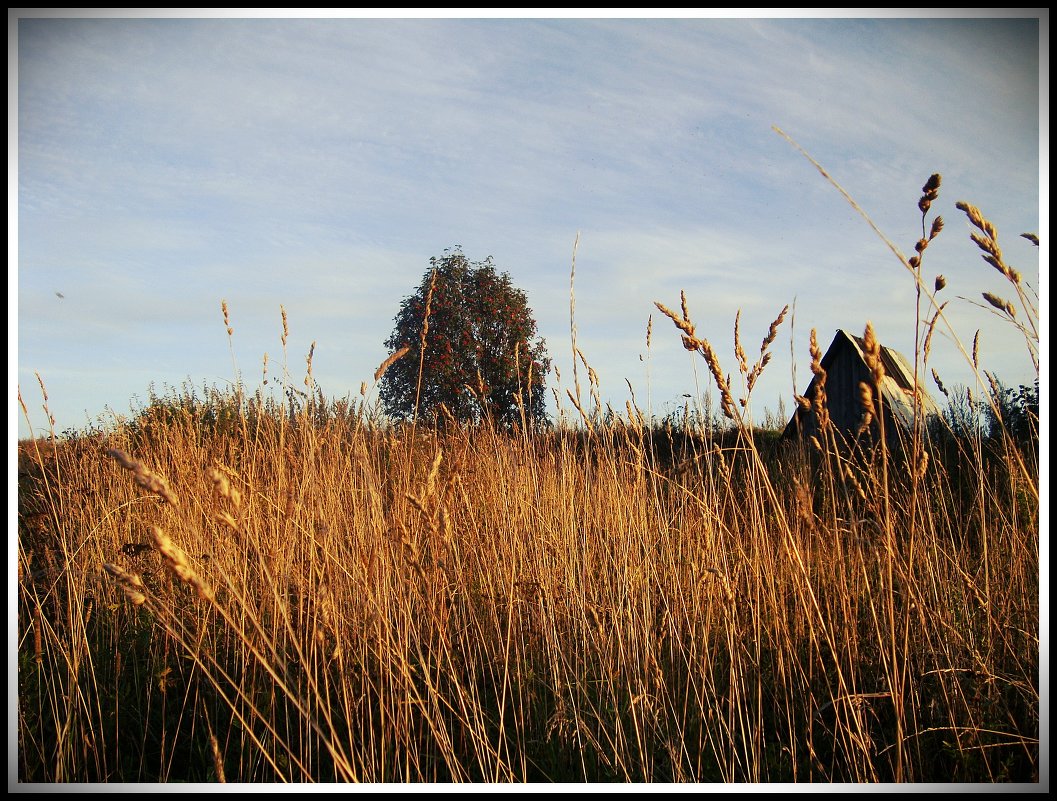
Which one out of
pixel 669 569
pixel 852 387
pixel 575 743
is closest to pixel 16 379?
pixel 575 743

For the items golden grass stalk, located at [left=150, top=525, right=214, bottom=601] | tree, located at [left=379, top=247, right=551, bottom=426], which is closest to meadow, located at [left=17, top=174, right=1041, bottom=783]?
golden grass stalk, located at [left=150, top=525, right=214, bottom=601]

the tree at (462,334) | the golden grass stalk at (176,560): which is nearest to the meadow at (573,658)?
the golden grass stalk at (176,560)

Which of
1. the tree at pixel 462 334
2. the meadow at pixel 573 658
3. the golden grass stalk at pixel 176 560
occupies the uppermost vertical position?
the tree at pixel 462 334

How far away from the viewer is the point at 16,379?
5.50 feet

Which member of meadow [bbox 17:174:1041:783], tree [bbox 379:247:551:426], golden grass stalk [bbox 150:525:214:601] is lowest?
meadow [bbox 17:174:1041:783]

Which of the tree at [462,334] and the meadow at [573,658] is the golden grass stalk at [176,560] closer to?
the meadow at [573,658]

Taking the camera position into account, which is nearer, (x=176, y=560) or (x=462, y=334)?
(x=176, y=560)

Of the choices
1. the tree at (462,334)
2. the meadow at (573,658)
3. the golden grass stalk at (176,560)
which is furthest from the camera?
the tree at (462,334)

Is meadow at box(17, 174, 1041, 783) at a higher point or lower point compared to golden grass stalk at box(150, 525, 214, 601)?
lower

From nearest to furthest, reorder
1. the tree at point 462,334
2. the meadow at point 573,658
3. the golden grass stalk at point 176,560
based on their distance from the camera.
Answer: the golden grass stalk at point 176,560 → the meadow at point 573,658 → the tree at point 462,334

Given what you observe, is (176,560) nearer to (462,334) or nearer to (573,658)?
(573,658)

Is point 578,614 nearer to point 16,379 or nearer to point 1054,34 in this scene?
point 16,379

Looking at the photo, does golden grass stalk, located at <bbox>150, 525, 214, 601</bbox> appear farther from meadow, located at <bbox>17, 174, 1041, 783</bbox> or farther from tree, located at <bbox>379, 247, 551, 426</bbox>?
tree, located at <bbox>379, 247, 551, 426</bbox>

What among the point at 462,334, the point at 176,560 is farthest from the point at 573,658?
the point at 462,334
